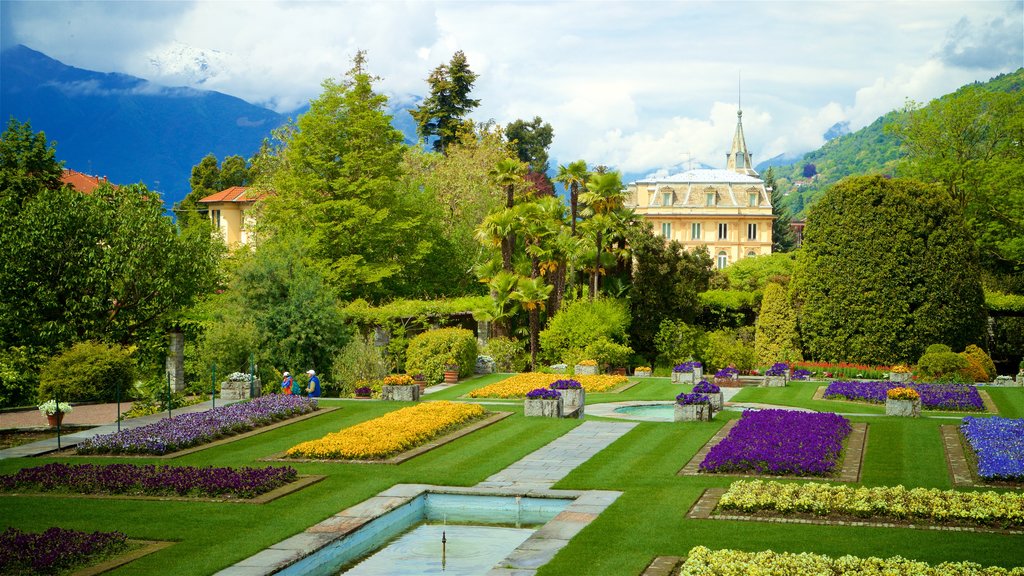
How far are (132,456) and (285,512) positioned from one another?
650cm

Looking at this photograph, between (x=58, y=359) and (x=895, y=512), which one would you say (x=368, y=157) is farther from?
(x=895, y=512)

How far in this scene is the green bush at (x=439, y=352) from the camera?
36.0 m

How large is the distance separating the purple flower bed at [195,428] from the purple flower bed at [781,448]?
11.4 meters

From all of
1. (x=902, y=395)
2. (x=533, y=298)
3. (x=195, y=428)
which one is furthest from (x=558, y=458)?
(x=533, y=298)

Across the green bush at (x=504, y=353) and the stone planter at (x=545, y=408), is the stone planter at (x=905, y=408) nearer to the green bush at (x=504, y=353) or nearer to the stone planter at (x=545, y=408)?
the stone planter at (x=545, y=408)

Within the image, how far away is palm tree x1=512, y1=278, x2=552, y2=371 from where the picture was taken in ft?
139

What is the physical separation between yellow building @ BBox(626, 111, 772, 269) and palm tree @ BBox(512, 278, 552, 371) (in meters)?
57.3

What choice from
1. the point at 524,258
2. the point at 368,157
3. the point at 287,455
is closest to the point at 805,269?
the point at 524,258

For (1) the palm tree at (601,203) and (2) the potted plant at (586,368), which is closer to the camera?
(2) the potted plant at (586,368)

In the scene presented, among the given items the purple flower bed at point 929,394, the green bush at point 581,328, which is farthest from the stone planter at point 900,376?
the green bush at point 581,328

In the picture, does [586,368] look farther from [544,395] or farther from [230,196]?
[230,196]

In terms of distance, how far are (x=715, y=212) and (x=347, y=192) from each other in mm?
57343

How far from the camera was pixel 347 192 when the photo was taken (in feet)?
170

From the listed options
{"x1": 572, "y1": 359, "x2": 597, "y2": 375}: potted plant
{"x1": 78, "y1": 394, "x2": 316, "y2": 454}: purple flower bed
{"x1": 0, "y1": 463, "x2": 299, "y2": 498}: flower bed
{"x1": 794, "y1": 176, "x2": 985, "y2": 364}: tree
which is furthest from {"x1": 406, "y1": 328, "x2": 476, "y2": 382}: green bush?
{"x1": 0, "y1": 463, "x2": 299, "y2": 498}: flower bed
